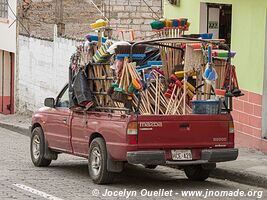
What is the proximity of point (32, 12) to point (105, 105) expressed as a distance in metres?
16.1

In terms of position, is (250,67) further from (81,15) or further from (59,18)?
(81,15)

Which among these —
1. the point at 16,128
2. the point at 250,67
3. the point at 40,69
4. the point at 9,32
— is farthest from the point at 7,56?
the point at 250,67

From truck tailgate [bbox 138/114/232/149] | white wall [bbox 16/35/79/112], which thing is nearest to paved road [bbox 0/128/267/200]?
truck tailgate [bbox 138/114/232/149]

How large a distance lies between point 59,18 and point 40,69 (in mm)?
1996

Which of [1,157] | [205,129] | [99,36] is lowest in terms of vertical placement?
[1,157]

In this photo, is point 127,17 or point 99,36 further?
point 127,17

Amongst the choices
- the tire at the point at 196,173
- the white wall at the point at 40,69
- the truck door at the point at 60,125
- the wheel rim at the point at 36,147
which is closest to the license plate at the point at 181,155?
the tire at the point at 196,173

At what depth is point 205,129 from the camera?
13125 mm

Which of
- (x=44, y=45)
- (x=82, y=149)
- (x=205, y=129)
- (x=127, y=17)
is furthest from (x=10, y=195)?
(x=127, y=17)

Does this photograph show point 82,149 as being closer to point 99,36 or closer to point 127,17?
point 99,36

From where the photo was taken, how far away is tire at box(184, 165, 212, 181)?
1400cm

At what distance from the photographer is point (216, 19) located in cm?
2017

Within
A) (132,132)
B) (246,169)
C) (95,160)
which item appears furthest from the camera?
(246,169)

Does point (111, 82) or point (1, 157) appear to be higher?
point (111, 82)
